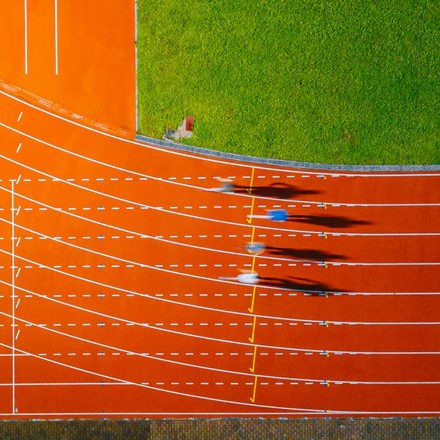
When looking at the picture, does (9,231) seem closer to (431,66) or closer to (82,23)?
(82,23)

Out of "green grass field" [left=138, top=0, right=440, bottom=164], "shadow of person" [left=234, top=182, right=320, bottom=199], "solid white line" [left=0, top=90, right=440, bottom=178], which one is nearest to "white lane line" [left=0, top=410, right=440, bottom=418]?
"shadow of person" [left=234, top=182, right=320, bottom=199]

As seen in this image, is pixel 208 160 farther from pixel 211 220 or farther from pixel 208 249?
pixel 208 249

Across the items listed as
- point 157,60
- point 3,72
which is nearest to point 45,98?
point 3,72

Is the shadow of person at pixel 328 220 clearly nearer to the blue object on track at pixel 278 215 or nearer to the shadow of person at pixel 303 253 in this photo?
the blue object on track at pixel 278 215

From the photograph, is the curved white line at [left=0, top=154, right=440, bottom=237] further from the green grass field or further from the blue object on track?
the green grass field

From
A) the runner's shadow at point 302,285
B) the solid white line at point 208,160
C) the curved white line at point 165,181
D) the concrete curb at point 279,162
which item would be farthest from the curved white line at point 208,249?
the concrete curb at point 279,162
